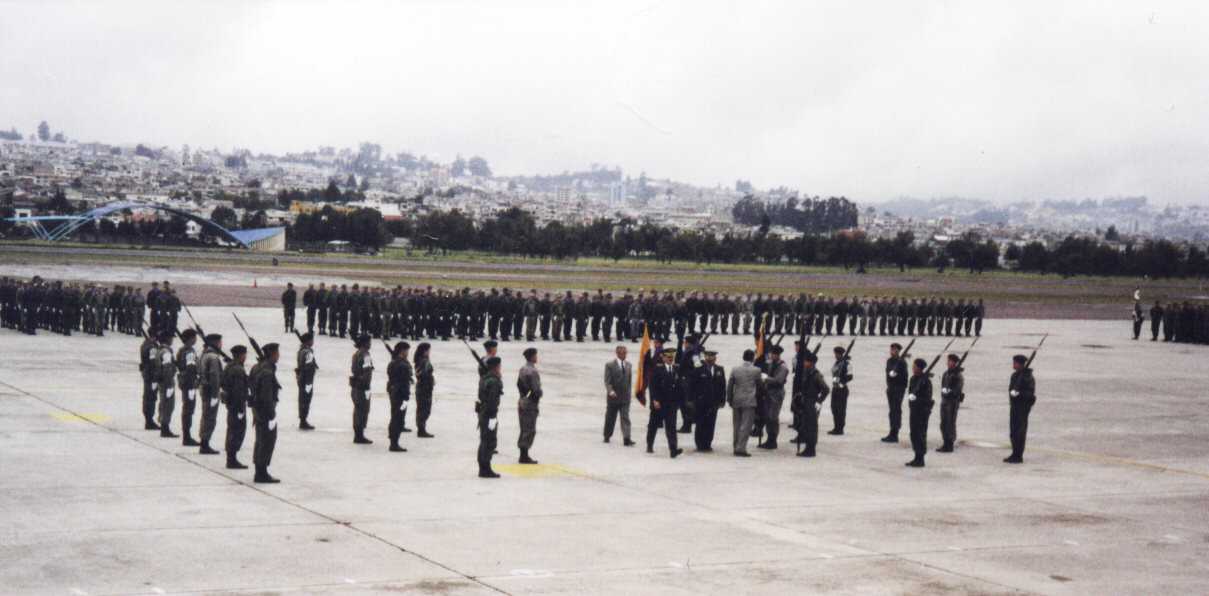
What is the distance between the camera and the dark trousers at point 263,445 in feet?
48.1

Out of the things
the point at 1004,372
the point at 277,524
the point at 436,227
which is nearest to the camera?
the point at 277,524

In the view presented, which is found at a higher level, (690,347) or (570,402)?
(690,347)

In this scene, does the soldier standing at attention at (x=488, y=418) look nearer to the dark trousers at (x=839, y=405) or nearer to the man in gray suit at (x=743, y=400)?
the man in gray suit at (x=743, y=400)

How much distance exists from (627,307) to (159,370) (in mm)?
23651

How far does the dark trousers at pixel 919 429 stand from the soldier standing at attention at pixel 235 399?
29.5ft

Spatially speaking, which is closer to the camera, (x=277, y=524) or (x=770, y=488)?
(x=277, y=524)

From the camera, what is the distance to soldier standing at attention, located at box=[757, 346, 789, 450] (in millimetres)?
19141

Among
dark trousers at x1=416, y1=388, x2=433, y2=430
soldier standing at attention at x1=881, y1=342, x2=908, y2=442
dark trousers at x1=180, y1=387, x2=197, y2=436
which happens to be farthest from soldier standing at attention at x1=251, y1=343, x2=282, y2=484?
soldier standing at attention at x1=881, y1=342, x2=908, y2=442

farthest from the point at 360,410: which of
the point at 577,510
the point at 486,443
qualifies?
the point at 577,510

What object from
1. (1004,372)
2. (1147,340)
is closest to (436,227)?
(1147,340)

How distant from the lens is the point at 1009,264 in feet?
594

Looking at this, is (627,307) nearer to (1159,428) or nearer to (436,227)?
(1159,428)

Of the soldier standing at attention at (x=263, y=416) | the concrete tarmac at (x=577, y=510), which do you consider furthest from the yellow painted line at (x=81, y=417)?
the soldier standing at attention at (x=263, y=416)

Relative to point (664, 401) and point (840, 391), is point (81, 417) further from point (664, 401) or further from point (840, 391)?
point (840, 391)
